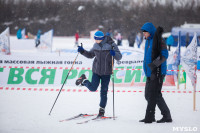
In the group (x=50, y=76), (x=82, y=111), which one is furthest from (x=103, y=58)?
(x=50, y=76)

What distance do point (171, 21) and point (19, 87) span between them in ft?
192

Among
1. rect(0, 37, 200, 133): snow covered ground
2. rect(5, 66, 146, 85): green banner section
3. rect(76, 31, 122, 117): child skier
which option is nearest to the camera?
rect(0, 37, 200, 133): snow covered ground

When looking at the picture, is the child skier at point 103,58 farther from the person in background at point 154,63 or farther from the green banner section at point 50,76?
the green banner section at point 50,76

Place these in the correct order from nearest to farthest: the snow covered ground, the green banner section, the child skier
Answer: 1. the snow covered ground
2. the child skier
3. the green banner section

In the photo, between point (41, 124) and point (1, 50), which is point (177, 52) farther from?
point (1, 50)

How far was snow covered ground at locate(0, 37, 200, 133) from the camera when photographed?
4.99 metres

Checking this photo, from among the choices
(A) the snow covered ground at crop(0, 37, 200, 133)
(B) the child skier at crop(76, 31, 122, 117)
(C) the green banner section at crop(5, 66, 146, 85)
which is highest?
(B) the child skier at crop(76, 31, 122, 117)

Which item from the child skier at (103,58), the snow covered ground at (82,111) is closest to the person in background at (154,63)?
the snow covered ground at (82,111)

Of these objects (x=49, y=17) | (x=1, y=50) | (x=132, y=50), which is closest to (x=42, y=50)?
(x=1, y=50)

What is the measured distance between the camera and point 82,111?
6.42m

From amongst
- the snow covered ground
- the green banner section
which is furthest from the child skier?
the green banner section

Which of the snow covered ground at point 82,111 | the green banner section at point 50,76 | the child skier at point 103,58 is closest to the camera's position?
the snow covered ground at point 82,111

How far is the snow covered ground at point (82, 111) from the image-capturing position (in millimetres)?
4992

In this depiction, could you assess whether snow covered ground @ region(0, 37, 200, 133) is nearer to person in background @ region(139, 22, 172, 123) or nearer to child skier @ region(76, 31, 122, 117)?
person in background @ region(139, 22, 172, 123)
